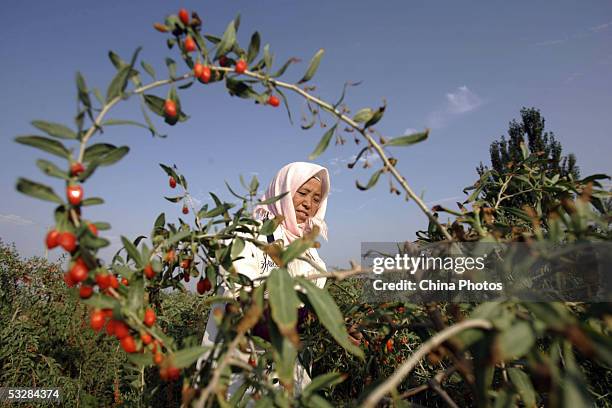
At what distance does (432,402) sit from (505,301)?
207 cm

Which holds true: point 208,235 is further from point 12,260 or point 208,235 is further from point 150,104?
point 12,260

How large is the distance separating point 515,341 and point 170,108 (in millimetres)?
891

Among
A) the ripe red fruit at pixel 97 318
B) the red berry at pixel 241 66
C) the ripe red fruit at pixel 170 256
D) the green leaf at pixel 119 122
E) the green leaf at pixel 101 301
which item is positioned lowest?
the ripe red fruit at pixel 97 318

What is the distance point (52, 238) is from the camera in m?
0.77

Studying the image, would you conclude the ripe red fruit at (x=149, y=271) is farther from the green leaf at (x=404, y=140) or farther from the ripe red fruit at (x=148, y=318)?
the green leaf at (x=404, y=140)

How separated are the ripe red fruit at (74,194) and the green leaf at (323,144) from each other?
571 mm

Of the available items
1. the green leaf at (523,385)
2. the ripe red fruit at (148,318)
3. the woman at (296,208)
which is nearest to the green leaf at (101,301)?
the ripe red fruit at (148,318)

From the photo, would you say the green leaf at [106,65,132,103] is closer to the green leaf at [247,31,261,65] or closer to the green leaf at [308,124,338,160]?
the green leaf at [247,31,261,65]

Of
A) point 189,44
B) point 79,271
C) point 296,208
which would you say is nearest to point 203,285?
point 79,271

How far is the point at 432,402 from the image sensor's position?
251 centimetres

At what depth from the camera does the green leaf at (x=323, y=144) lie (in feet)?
3.45

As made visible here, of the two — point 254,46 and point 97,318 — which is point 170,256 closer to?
point 97,318

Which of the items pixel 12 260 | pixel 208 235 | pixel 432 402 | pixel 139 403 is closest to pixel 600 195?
pixel 208 235

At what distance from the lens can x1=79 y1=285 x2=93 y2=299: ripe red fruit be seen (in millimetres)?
829
